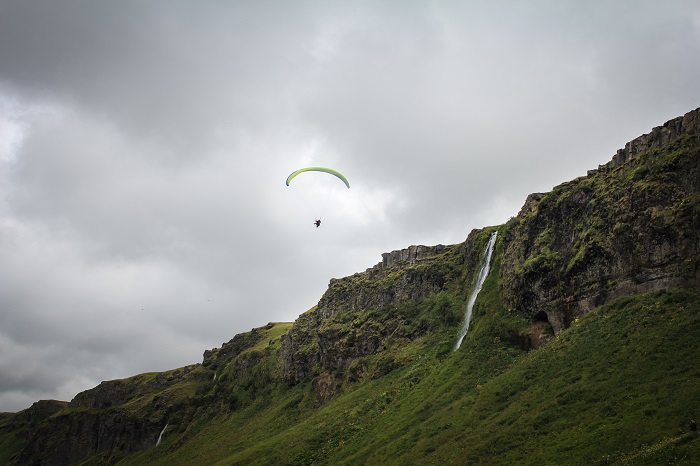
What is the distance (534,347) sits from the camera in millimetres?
65000

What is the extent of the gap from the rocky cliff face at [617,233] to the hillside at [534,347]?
192mm

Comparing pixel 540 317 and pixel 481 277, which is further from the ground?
pixel 481 277

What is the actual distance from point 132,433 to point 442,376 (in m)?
138

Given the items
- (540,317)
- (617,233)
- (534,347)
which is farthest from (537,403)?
(617,233)

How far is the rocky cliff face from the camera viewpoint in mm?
52375

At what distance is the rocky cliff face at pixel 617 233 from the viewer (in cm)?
5238

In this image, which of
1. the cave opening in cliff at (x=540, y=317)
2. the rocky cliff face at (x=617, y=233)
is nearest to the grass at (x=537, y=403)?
the rocky cliff face at (x=617, y=233)

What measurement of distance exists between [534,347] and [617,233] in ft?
61.9

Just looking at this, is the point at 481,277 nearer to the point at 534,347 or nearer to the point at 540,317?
the point at 540,317

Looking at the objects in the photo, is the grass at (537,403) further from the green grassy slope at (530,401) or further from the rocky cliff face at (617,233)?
the rocky cliff face at (617,233)

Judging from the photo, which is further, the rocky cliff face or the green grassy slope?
the rocky cliff face

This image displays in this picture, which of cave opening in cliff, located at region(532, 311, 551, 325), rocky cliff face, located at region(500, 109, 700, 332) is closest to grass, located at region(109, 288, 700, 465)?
rocky cliff face, located at region(500, 109, 700, 332)

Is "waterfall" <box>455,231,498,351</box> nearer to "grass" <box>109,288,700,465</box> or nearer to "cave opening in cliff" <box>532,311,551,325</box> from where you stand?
"grass" <box>109,288,700,465</box>

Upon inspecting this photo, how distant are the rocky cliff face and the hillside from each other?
19 centimetres
